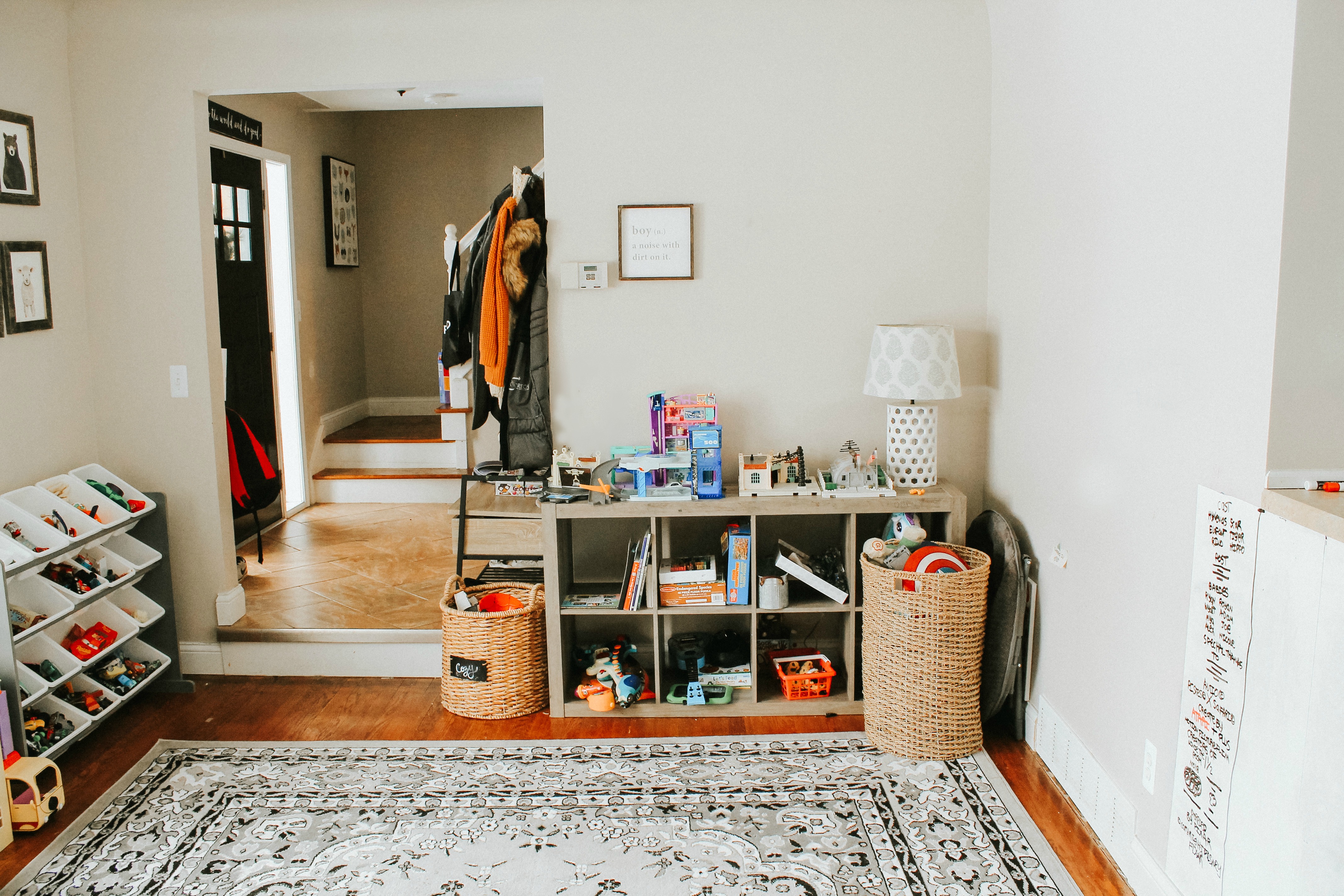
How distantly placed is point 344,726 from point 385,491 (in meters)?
2.44

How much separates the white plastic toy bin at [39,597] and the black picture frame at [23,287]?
2.63 ft

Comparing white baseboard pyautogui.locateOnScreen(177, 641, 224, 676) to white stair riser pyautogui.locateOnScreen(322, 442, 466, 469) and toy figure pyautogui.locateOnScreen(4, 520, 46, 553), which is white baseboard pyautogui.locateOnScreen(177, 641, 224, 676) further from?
white stair riser pyautogui.locateOnScreen(322, 442, 466, 469)

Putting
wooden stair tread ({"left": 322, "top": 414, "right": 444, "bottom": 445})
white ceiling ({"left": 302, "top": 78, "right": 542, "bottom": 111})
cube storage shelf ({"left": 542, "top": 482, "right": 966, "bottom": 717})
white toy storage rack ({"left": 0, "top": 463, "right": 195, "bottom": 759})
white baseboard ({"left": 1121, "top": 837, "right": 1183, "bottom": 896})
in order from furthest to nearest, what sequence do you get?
Answer: wooden stair tread ({"left": 322, "top": 414, "right": 444, "bottom": 445}), white ceiling ({"left": 302, "top": 78, "right": 542, "bottom": 111}), cube storage shelf ({"left": 542, "top": 482, "right": 966, "bottom": 717}), white toy storage rack ({"left": 0, "top": 463, "right": 195, "bottom": 759}), white baseboard ({"left": 1121, "top": 837, "right": 1183, "bottom": 896})

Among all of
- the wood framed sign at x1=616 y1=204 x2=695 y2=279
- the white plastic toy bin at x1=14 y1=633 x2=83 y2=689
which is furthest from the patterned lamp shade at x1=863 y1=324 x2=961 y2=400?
the white plastic toy bin at x1=14 y1=633 x2=83 y2=689

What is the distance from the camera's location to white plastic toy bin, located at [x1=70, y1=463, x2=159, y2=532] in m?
3.45

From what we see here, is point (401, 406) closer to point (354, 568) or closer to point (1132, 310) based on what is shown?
point (354, 568)

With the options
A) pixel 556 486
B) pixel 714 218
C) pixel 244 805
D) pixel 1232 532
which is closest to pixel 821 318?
pixel 714 218

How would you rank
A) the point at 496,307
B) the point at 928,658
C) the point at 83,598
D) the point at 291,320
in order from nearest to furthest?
the point at 928,658
the point at 83,598
the point at 496,307
the point at 291,320

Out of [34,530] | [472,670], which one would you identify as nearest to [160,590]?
[34,530]

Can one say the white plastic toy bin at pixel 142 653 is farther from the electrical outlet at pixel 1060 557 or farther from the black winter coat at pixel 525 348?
the electrical outlet at pixel 1060 557

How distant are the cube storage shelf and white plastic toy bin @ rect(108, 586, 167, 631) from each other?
1389 mm

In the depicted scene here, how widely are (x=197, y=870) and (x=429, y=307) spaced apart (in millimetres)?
4690

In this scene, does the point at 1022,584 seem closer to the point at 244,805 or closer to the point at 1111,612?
the point at 1111,612

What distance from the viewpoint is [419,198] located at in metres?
6.68
